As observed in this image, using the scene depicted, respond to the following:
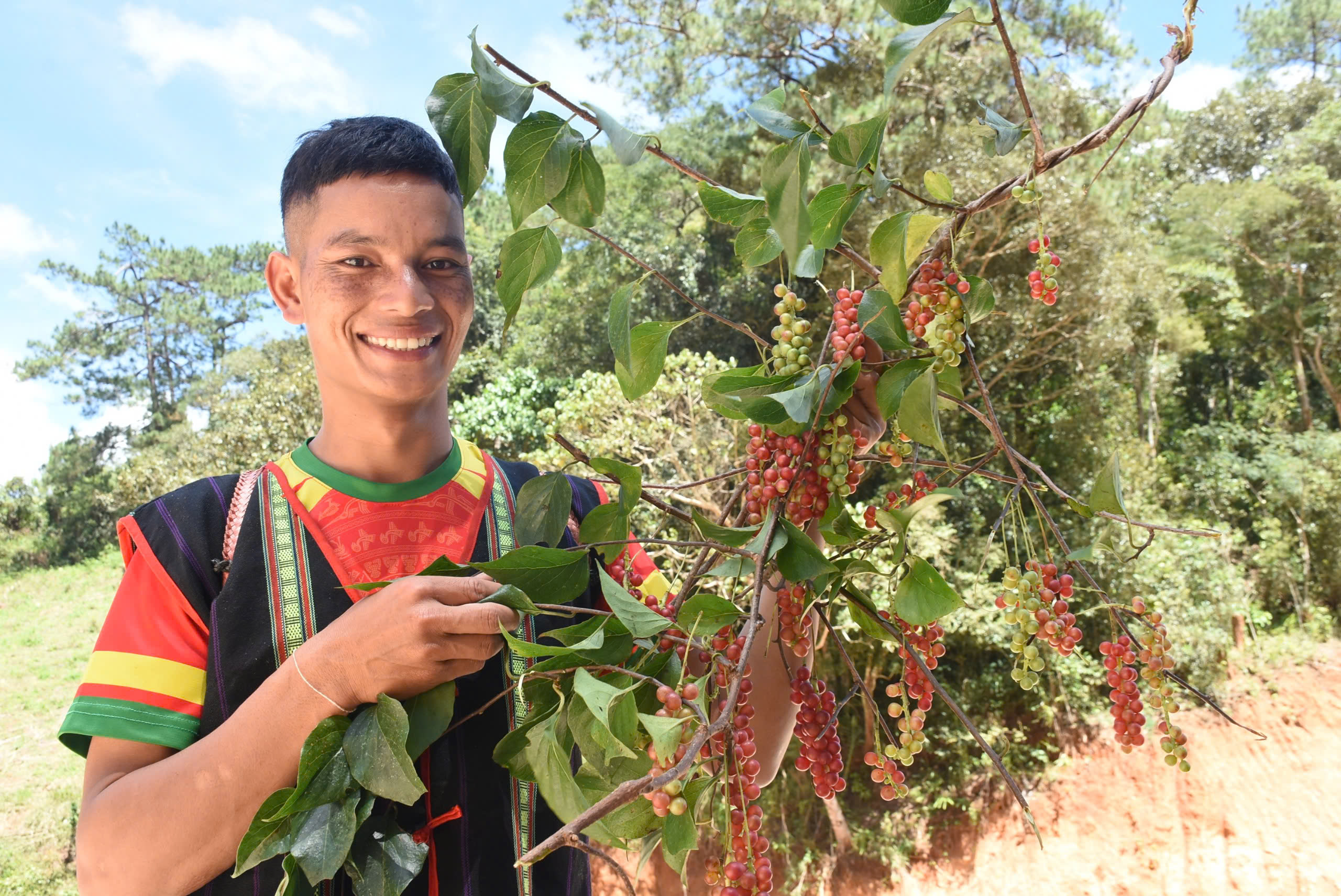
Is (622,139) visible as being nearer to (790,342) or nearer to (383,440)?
(790,342)

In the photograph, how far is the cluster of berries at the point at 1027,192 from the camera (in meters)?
0.46

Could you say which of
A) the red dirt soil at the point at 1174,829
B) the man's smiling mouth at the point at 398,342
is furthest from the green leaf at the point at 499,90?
the red dirt soil at the point at 1174,829

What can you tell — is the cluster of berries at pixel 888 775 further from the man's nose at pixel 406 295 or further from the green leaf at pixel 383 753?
the man's nose at pixel 406 295

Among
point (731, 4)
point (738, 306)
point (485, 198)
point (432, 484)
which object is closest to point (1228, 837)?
point (738, 306)

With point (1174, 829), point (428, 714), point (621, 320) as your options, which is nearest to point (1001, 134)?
point (621, 320)

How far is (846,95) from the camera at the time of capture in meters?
6.15

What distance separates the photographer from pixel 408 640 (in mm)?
513

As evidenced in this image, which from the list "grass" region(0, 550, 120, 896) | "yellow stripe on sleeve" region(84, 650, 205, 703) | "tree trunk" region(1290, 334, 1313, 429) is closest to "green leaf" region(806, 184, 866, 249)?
"yellow stripe on sleeve" region(84, 650, 205, 703)

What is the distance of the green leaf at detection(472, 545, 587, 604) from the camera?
50 cm

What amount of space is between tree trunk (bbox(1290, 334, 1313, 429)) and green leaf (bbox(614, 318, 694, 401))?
7.68 metres

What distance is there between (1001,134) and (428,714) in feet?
1.62

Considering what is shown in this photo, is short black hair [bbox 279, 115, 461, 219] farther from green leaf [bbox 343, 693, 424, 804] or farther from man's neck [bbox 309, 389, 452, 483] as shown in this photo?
green leaf [bbox 343, 693, 424, 804]

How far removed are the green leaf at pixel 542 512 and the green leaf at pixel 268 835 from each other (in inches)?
8.4

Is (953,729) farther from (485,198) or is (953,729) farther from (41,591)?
(485,198)
